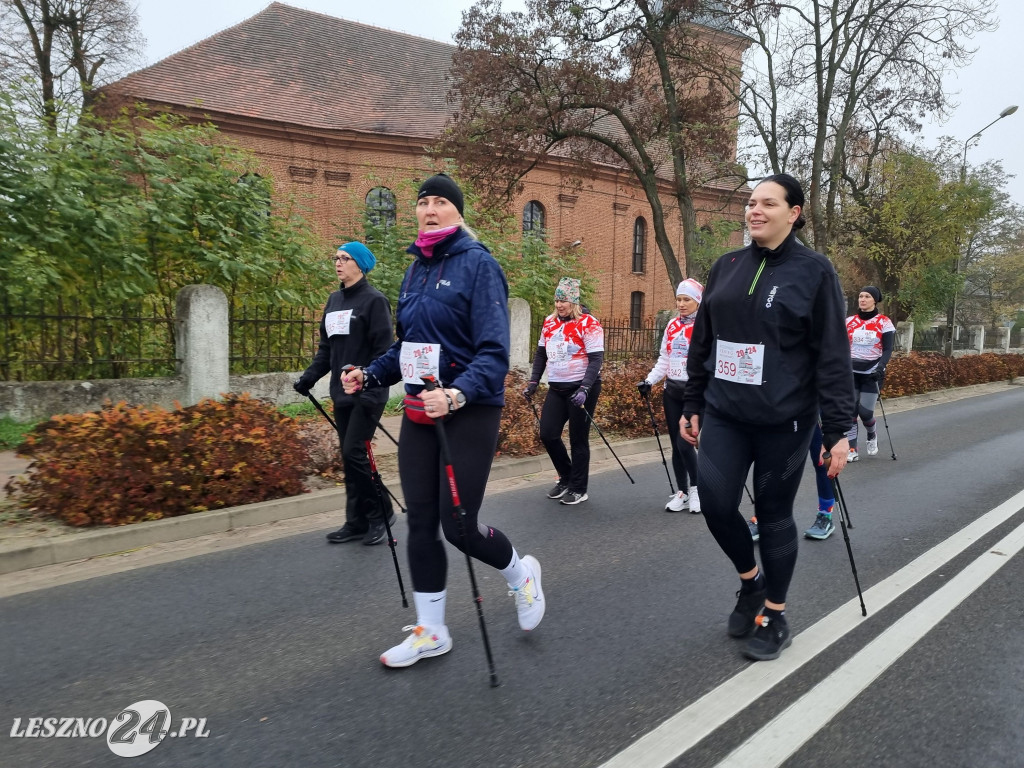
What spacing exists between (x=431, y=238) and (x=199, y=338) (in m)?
7.29

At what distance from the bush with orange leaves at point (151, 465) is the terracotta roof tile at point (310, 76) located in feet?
69.1

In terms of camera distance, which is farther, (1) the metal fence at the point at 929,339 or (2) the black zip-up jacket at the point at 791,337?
(1) the metal fence at the point at 929,339

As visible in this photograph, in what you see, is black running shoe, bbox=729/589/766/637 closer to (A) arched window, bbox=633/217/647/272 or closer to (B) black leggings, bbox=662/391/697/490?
(B) black leggings, bbox=662/391/697/490

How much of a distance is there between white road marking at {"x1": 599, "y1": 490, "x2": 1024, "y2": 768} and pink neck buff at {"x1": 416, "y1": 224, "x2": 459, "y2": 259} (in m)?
2.12

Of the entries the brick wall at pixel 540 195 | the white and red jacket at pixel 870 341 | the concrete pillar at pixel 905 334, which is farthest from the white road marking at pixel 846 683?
the concrete pillar at pixel 905 334

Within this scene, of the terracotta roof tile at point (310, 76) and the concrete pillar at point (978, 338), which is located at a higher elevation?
the terracotta roof tile at point (310, 76)

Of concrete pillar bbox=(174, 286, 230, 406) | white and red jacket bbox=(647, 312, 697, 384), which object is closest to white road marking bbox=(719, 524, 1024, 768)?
white and red jacket bbox=(647, 312, 697, 384)

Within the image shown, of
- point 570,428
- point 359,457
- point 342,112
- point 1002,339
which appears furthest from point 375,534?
point 1002,339

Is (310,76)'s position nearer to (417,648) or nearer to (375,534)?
(375,534)

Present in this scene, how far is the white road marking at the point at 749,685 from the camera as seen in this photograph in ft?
8.64

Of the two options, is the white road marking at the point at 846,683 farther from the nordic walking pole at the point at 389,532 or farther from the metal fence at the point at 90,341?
the metal fence at the point at 90,341

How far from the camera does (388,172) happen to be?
27.2 m

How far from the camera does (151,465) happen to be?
5.59 metres

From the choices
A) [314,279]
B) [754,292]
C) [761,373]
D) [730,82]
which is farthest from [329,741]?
[730,82]
